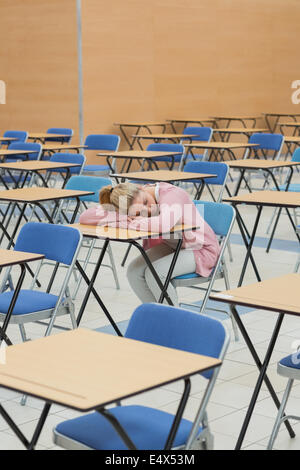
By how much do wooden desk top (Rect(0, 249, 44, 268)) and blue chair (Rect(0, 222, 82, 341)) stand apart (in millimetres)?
244

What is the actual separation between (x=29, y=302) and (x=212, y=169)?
3.40 metres

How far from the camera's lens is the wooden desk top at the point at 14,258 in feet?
12.3

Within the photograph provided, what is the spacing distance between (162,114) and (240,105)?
211cm

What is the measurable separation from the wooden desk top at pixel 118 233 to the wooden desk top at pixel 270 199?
0.90 meters

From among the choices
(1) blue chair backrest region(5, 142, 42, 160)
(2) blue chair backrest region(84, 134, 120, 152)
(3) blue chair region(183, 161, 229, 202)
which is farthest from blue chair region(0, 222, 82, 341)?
(2) blue chair backrest region(84, 134, 120, 152)

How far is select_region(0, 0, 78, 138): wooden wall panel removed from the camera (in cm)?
1269

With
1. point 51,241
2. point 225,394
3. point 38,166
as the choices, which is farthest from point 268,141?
point 225,394

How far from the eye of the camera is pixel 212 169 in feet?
23.8

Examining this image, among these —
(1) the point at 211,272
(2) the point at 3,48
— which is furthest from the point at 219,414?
(2) the point at 3,48

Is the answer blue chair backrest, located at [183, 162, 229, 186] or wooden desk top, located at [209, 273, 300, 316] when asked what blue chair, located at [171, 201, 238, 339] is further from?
blue chair backrest, located at [183, 162, 229, 186]

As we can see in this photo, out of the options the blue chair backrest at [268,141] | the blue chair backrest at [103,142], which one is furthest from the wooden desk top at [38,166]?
the blue chair backrest at [268,141]

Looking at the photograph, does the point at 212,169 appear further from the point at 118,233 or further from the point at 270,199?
the point at 118,233

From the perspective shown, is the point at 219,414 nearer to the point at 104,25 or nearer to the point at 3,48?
the point at 104,25
